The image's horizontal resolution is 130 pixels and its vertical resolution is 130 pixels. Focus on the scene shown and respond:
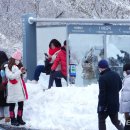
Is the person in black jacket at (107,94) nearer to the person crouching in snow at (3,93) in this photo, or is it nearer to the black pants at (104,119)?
the black pants at (104,119)

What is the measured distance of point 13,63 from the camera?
41.8ft

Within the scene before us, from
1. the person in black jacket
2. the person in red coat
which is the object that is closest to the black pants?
the person in black jacket

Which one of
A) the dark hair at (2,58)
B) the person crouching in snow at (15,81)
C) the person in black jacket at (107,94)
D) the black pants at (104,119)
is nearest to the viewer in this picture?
the person in black jacket at (107,94)

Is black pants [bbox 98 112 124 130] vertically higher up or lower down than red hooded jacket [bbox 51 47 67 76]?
lower down

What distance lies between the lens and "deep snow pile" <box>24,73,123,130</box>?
12.6 metres

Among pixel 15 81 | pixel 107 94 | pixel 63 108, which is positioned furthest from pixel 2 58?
pixel 107 94

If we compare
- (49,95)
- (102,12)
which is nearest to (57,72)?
(49,95)

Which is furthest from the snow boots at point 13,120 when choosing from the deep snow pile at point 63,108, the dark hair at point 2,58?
the dark hair at point 2,58

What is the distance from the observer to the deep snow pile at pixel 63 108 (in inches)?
495

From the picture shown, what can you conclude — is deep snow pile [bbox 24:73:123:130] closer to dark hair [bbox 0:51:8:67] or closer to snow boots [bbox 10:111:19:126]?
snow boots [bbox 10:111:19:126]

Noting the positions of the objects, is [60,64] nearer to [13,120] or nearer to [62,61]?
[62,61]

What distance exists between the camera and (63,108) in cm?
1344

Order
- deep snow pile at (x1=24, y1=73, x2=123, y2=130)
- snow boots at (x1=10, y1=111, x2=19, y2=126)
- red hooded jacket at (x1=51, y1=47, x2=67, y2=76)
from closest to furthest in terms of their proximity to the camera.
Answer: deep snow pile at (x1=24, y1=73, x2=123, y2=130)
snow boots at (x1=10, y1=111, x2=19, y2=126)
red hooded jacket at (x1=51, y1=47, x2=67, y2=76)

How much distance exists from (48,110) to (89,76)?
2279mm
